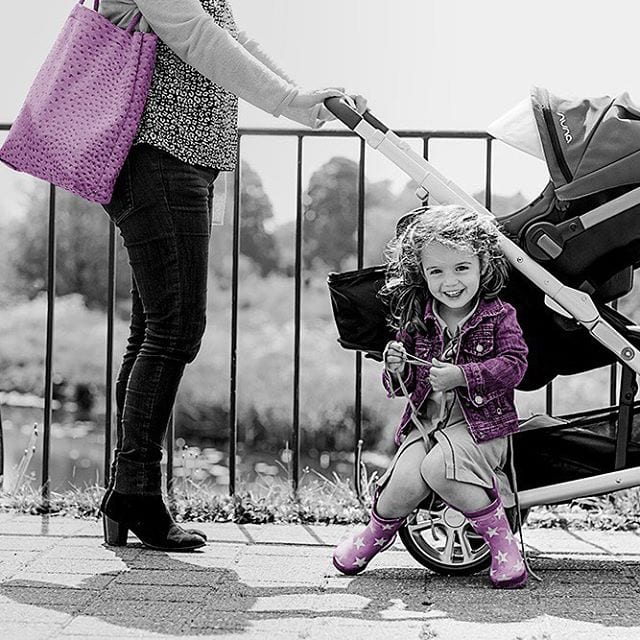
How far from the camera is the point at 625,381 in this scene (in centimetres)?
303

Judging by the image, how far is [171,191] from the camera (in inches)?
119

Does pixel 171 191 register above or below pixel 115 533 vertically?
above

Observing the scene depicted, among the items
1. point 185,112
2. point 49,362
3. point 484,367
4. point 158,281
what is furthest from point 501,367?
point 49,362

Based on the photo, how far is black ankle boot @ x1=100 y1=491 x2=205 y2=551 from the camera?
10.4 feet

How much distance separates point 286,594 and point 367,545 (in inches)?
10.2

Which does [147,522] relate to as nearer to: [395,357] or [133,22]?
[395,357]

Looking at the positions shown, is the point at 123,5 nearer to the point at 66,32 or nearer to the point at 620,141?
the point at 66,32

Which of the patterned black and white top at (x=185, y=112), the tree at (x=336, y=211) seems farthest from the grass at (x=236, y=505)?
the tree at (x=336, y=211)

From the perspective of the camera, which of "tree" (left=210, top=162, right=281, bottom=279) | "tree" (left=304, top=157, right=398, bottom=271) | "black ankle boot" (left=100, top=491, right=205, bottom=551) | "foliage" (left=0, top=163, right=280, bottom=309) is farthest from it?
"foliage" (left=0, top=163, right=280, bottom=309)

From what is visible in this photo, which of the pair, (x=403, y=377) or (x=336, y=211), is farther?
(x=336, y=211)

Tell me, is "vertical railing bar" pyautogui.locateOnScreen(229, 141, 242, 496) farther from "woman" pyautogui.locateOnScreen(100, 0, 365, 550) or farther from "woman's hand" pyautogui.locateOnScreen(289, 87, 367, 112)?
"woman's hand" pyautogui.locateOnScreen(289, 87, 367, 112)

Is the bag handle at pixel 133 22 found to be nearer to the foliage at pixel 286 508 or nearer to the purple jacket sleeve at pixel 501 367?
the purple jacket sleeve at pixel 501 367

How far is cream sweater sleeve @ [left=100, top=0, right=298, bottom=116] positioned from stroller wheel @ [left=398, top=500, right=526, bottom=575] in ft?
3.50

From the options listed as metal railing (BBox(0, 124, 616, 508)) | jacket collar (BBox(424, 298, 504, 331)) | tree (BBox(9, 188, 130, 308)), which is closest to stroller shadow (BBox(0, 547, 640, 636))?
jacket collar (BBox(424, 298, 504, 331))
